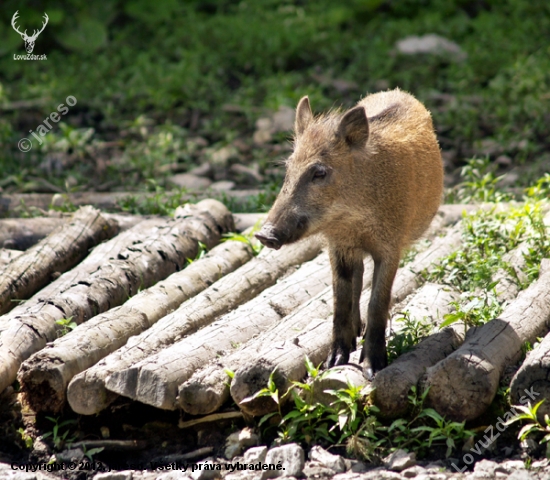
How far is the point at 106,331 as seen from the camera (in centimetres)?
510

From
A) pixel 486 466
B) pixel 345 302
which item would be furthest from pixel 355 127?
pixel 486 466

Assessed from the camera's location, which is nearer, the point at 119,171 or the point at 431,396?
the point at 431,396

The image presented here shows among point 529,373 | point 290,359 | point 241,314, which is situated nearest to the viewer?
point 529,373

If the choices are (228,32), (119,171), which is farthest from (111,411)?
(228,32)

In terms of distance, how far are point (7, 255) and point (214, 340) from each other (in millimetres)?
2342

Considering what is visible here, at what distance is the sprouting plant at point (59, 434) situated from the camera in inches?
184

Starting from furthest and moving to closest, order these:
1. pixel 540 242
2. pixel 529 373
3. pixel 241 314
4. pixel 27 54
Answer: pixel 27 54, pixel 540 242, pixel 241 314, pixel 529 373

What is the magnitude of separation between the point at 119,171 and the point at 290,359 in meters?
4.90

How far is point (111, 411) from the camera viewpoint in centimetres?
473

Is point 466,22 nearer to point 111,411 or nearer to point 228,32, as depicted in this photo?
point 228,32

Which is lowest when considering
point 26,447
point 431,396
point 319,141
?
point 26,447

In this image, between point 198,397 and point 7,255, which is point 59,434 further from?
point 7,255

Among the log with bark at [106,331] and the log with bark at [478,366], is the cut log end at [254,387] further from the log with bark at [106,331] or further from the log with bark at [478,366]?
the log with bark at [106,331]

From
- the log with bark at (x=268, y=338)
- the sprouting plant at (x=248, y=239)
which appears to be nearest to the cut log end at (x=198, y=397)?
the log with bark at (x=268, y=338)
